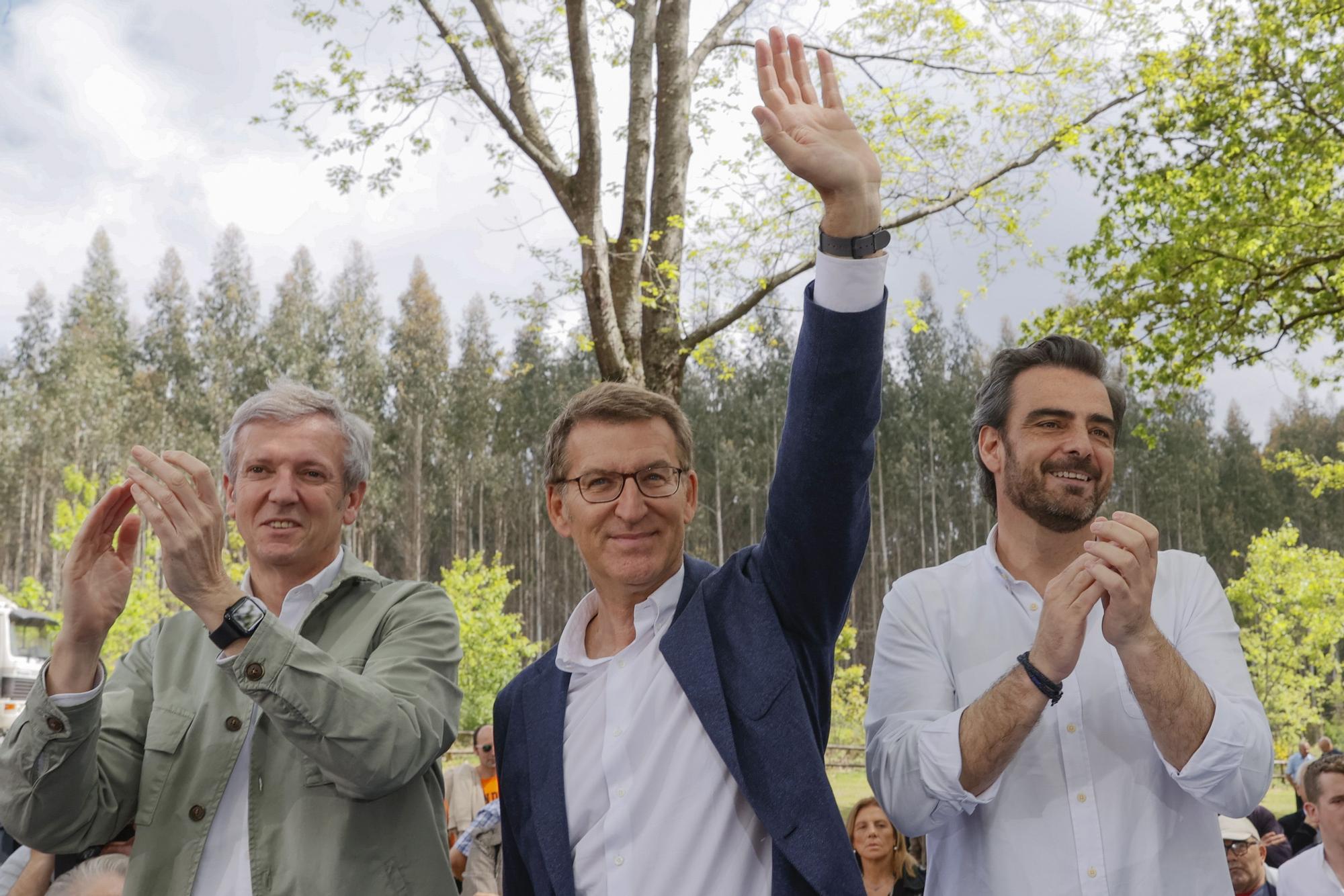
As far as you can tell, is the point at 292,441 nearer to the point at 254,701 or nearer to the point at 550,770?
the point at 254,701

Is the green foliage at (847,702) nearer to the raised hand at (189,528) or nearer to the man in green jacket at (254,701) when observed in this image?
the man in green jacket at (254,701)

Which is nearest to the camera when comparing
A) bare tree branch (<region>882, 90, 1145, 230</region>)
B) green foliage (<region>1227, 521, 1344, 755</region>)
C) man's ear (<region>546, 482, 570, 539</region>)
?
man's ear (<region>546, 482, 570, 539</region>)

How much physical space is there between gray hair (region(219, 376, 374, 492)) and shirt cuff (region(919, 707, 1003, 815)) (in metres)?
1.28

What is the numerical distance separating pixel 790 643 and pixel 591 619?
1.63 feet

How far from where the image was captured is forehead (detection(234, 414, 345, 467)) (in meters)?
2.40

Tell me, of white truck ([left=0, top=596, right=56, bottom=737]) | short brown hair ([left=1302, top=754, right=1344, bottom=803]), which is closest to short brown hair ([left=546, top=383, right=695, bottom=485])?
short brown hair ([left=1302, top=754, right=1344, bottom=803])

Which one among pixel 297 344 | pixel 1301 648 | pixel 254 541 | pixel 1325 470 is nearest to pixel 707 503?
pixel 297 344

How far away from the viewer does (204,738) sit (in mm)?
2229

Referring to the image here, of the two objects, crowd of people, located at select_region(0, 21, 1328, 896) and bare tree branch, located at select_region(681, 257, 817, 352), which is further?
bare tree branch, located at select_region(681, 257, 817, 352)

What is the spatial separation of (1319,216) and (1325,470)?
13.1 feet

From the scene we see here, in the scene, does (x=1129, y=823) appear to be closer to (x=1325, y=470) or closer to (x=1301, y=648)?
(x=1325, y=470)

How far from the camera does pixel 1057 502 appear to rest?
7.56 feet

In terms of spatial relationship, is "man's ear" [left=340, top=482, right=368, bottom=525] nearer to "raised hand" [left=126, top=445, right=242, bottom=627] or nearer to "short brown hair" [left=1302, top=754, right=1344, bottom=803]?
"raised hand" [left=126, top=445, right=242, bottom=627]

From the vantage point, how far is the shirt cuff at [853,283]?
182 centimetres
